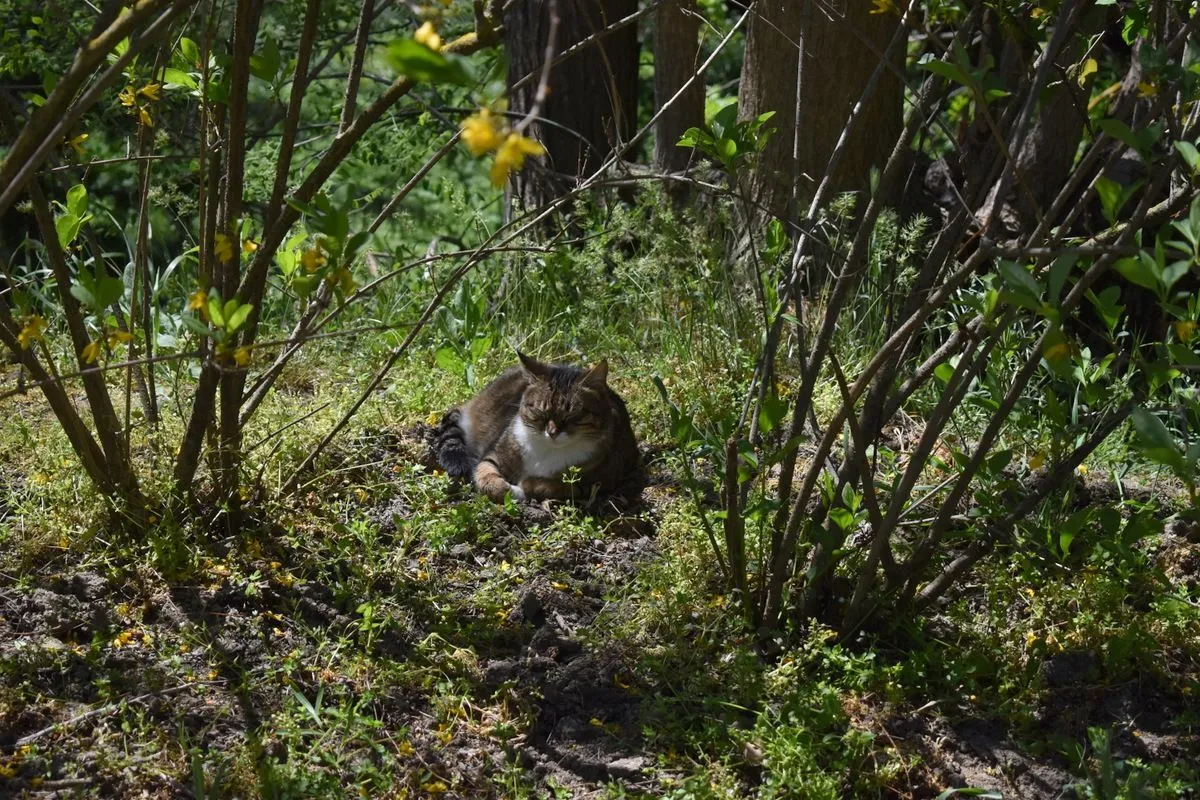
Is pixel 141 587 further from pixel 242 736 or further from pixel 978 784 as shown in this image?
pixel 978 784

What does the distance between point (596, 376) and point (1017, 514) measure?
1.89 m

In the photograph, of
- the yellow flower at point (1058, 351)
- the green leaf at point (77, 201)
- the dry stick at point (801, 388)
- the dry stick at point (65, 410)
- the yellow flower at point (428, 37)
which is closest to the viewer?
the yellow flower at point (428, 37)

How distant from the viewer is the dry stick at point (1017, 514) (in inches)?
127

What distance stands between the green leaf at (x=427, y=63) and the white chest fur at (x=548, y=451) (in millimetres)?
3069

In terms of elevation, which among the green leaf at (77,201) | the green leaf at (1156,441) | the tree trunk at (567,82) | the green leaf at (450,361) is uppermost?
the tree trunk at (567,82)

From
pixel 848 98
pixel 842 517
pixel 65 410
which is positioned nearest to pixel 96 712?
pixel 65 410

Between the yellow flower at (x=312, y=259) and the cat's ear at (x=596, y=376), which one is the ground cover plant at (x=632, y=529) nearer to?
the yellow flower at (x=312, y=259)

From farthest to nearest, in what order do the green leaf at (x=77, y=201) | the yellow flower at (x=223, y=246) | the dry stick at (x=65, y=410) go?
the green leaf at (x=77, y=201) → the dry stick at (x=65, y=410) → the yellow flower at (x=223, y=246)

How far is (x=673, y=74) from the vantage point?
6.18 metres

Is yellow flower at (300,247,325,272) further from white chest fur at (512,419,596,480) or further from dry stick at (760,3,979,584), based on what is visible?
white chest fur at (512,419,596,480)

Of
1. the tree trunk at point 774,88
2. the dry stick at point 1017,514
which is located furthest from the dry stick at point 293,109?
the tree trunk at point 774,88

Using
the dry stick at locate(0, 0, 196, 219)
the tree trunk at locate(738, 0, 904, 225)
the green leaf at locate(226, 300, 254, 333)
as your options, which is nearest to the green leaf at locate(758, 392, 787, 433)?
the green leaf at locate(226, 300, 254, 333)

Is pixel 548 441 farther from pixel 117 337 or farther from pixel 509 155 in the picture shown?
pixel 509 155

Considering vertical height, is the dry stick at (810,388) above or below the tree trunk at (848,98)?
below
